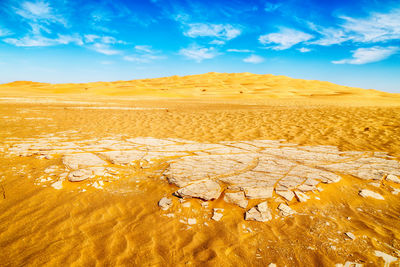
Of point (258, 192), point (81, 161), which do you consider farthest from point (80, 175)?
point (258, 192)

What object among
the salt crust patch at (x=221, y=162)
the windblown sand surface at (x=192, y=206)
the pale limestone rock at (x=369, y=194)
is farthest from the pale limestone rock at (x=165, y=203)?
the pale limestone rock at (x=369, y=194)

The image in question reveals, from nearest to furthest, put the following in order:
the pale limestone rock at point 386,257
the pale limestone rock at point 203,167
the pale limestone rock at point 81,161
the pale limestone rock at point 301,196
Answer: the pale limestone rock at point 386,257 < the pale limestone rock at point 301,196 < the pale limestone rock at point 203,167 < the pale limestone rock at point 81,161

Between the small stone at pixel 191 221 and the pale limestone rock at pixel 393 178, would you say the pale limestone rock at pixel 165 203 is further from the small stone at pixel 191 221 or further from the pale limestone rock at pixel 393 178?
the pale limestone rock at pixel 393 178

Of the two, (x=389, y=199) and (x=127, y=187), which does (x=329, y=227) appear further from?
(x=127, y=187)

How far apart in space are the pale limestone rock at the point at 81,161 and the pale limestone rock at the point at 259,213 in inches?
110

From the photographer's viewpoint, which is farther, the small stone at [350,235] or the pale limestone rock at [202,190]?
the pale limestone rock at [202,190]

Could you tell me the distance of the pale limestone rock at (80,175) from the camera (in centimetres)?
314

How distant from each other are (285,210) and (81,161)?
11.8 feet

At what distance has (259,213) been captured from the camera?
7.86ft

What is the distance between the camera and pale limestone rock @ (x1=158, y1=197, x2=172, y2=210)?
2541 millimetres

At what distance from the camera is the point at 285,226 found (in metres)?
2.20

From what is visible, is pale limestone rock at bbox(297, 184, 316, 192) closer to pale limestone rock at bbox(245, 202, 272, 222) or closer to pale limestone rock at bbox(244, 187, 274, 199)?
pale limestone rock at bbox(244, 187, 274, 199)

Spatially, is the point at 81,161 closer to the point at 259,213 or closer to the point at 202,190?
the point at 202,190

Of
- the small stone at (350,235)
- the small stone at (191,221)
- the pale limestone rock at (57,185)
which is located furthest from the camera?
the pale limestone rock at (57,185)
